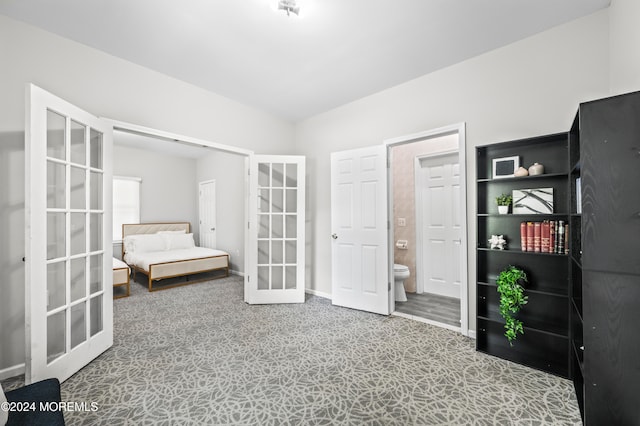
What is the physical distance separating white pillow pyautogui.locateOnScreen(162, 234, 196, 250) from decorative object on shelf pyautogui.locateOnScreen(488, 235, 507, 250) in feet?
19.4

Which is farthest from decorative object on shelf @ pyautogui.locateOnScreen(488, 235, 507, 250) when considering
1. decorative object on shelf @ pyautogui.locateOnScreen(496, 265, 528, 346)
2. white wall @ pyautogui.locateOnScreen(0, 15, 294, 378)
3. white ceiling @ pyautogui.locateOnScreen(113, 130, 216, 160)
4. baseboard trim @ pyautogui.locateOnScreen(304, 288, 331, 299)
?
white ceiling @ pyautogui.locateOnScreen(113, 130, 216, 160)

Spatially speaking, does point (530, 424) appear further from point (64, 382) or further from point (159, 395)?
point (64, 382)

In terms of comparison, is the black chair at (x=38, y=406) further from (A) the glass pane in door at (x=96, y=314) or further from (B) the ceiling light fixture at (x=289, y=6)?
(B) the ceiling light fixture at (x=289, y=6)

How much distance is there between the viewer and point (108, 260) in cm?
255

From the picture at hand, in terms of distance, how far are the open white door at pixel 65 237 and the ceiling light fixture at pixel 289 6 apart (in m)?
1.77

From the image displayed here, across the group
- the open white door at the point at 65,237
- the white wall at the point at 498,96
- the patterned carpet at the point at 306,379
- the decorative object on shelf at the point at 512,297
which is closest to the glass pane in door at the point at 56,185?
the open white door at the point at 65,237

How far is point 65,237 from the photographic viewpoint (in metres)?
2.11

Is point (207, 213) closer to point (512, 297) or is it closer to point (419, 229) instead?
point (419, 229)

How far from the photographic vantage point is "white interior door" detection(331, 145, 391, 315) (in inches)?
134

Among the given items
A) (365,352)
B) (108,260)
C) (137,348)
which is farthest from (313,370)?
(108,260)

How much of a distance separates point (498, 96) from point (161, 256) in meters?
5.65

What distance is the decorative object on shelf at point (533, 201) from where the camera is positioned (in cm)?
226

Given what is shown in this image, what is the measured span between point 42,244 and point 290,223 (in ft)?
8.60

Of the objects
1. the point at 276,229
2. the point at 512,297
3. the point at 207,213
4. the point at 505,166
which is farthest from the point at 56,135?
the point at 207,213
